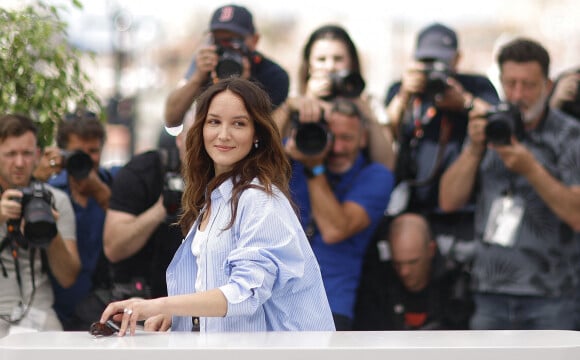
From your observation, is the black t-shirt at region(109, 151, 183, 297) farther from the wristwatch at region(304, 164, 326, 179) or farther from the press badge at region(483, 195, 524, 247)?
the press badge at region(483, 195, 524, 247)

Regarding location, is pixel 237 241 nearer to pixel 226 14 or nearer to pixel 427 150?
pixel 226 14

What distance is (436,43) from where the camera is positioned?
5.26 metres

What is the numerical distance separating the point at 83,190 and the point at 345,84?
4.63ft

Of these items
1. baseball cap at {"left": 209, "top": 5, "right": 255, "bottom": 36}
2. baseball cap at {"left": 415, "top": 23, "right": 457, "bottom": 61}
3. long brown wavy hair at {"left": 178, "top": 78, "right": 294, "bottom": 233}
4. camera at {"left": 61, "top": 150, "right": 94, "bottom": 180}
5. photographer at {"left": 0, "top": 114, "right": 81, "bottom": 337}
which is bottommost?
photographer at {"left": 0, "top": 114, "right": 81, "bottom": 337}

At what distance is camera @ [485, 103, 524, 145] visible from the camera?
15.1ft

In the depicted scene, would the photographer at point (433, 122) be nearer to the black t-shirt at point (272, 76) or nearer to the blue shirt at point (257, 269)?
the black t-shirt at point (272, 76)

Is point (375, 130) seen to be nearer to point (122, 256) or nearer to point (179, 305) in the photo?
point (122, 256)

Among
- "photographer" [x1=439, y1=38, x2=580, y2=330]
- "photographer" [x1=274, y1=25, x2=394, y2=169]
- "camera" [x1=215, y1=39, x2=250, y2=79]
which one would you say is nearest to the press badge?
"photographer" [x1=439, y1=38, x2=580, y2=330]

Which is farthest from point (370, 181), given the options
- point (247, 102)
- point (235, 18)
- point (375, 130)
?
point (247, 102)

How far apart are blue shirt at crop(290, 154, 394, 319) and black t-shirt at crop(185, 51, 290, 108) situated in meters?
0.36

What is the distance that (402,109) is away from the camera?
529 centimetres

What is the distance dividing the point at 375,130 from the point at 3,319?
1968mm

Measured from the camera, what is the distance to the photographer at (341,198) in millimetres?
4633

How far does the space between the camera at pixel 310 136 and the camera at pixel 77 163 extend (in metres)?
1.06
